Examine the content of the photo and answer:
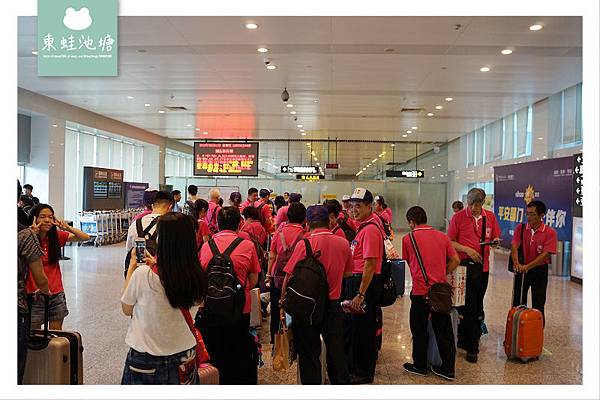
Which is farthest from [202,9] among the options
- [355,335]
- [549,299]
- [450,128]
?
[450,128]

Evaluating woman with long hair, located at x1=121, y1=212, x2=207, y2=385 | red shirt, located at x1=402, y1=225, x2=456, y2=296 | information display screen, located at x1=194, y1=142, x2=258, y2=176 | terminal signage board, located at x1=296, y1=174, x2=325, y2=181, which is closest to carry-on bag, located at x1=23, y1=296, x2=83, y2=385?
woman with long hair, located at x1=121, y1=212, x2=207, y2=385

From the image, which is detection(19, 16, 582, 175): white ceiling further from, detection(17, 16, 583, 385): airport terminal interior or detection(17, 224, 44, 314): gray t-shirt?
detection(17, 224, 44, 314): gray t-shirt

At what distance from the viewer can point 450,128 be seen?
52.3 ft

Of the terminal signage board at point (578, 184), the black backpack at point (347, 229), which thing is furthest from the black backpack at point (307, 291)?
the terminal signage board at point (578, 184)

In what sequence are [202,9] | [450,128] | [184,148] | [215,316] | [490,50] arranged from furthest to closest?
[184,148] → [450,128] → [490,50] → [202,9] → [215,316]

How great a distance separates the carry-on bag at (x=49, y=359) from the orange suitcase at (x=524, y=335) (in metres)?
3.74

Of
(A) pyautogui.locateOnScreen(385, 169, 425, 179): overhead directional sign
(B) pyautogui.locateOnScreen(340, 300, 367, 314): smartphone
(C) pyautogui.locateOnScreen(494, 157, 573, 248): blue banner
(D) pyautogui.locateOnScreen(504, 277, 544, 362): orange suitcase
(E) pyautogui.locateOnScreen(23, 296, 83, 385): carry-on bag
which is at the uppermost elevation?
(A) pyautogui.locateOnScreen(385, 169, 425, 179): overhead directional sign

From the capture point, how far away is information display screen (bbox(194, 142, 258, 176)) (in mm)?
15328

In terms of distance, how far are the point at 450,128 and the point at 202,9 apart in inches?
540

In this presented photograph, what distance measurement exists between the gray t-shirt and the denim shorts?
1.48 ft

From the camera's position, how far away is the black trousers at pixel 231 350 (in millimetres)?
3346

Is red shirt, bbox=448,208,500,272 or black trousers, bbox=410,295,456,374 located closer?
black trousers, bbox=410,295,456,374
